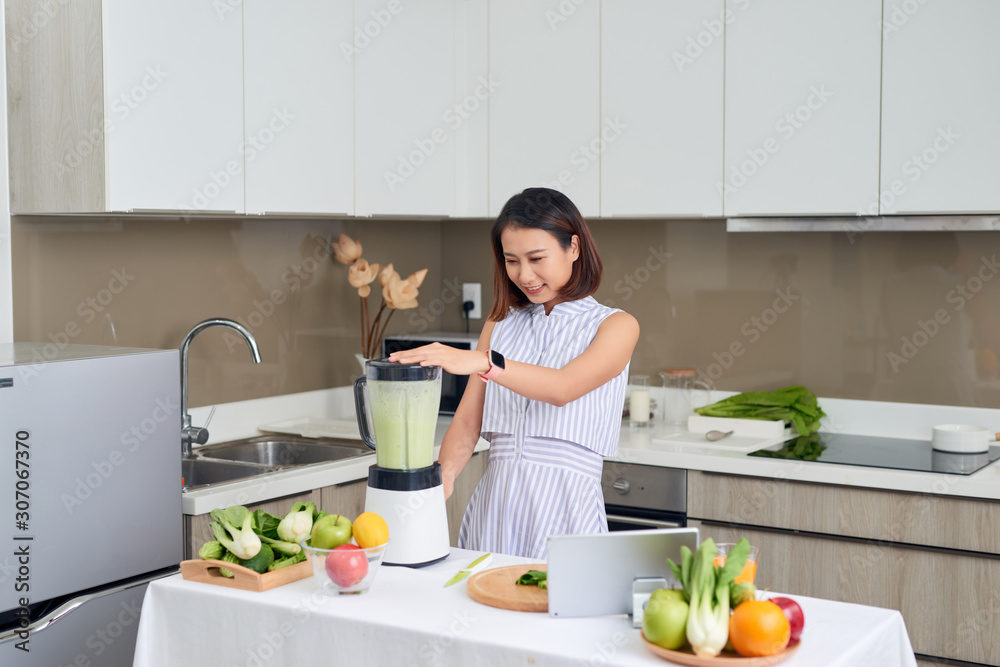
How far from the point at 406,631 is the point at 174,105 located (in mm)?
1542

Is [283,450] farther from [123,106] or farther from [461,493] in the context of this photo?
[123,106]

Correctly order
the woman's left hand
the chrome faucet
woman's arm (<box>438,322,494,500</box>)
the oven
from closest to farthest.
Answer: the woman's left hand, woman's arm (<box>438,322,494,500</box>), the chrome faucet, the oven

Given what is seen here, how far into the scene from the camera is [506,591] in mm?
1511

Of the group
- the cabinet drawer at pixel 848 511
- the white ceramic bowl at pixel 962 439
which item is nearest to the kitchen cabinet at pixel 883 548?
the cabinet drawer at pixel 848 511

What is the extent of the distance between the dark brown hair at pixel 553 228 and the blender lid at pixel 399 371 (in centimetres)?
41

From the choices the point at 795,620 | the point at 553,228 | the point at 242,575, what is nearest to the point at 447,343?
the point at 553,228

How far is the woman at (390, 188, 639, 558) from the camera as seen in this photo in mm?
1961

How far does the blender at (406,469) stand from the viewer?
165 cm

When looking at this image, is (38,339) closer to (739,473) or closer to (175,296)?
(175,296)

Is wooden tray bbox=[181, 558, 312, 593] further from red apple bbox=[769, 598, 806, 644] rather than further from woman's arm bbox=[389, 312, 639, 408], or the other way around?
red apple bbox=[769, 598, 806, 644]

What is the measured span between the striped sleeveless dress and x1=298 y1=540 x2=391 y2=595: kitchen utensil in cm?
60

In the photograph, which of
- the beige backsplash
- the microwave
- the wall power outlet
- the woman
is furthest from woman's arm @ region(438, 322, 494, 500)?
the wall power outlet

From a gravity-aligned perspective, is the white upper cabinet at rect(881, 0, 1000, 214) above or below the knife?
above

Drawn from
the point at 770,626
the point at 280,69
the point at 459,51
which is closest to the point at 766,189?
the point at 459,51
